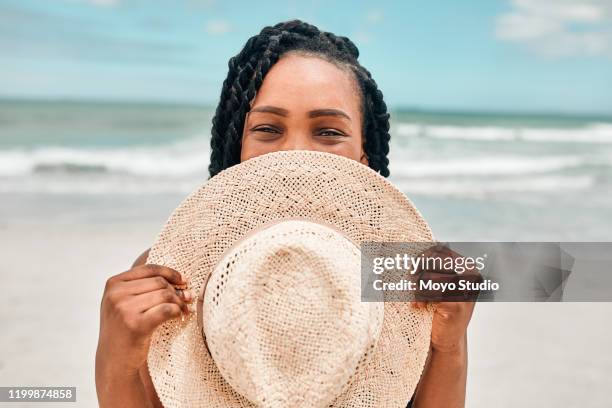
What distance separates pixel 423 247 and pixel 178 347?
66 centimetres

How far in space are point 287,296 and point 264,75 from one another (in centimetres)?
83

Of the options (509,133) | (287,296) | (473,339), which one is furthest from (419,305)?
(509,133)

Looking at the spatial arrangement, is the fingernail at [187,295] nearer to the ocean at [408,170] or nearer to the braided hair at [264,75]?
the braided hair at [264,75]

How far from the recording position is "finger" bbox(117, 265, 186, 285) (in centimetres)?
143

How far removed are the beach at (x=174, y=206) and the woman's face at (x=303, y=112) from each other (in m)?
2.55

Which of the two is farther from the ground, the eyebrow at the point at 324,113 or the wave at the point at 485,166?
the wave at the point at 485,166

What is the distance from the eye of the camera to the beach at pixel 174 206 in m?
4.14

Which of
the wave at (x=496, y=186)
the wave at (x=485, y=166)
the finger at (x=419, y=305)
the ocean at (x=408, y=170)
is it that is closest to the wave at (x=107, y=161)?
the ocean at (x=408, y=170)

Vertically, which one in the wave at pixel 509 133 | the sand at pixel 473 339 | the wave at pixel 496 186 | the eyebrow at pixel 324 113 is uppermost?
the wave at pixel 509 133

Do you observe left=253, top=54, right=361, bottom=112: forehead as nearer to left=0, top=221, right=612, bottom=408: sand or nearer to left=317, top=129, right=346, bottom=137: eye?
left=317, top=129, right=346, bottom=137: eye

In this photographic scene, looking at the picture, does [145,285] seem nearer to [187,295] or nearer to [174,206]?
[187,295]

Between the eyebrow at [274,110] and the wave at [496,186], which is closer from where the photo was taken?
the eyebrow at [274,110]

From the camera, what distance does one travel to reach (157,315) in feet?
4.56

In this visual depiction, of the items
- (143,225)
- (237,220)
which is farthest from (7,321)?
(237,220)
